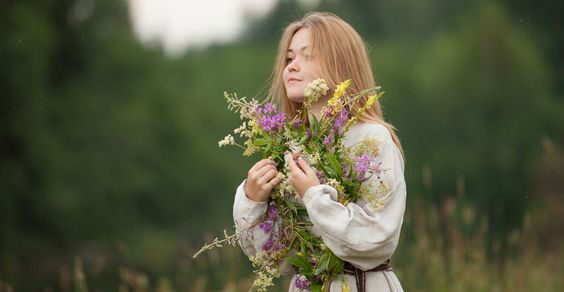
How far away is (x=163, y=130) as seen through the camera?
76.5 feet

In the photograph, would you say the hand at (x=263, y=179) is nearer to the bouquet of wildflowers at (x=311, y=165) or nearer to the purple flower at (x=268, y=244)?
the bouquet of wildflowers at (x=311, y=165)

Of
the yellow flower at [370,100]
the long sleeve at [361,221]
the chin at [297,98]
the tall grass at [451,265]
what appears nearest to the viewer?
the long sleeve at [361,221]

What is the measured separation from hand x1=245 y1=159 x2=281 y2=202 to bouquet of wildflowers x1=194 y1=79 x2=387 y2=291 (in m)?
0.03

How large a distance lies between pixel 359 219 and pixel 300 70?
0.59m

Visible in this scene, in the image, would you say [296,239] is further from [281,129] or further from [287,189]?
[281,129]

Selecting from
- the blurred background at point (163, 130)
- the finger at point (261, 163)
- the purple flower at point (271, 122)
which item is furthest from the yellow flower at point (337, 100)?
the blurred background at point (163, 130)

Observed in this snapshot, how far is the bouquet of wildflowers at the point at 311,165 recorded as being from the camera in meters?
2.86

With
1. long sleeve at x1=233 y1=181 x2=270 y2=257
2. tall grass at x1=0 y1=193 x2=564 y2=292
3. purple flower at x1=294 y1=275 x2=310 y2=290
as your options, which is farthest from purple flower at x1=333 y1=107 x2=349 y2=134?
tall grass at x1=0 y1=193 x2=564 y2=292

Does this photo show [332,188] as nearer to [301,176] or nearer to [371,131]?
[301,176]

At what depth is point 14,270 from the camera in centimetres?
1686

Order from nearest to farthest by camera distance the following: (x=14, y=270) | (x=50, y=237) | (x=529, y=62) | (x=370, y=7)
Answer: (x=14, y=270), (x=50, y=237), (x=529, y=62), (x=370, y=7)

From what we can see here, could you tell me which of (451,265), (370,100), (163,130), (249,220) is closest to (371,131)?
(370,100)

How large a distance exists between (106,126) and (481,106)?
10.5m

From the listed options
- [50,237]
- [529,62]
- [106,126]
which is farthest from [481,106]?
[50,237]
